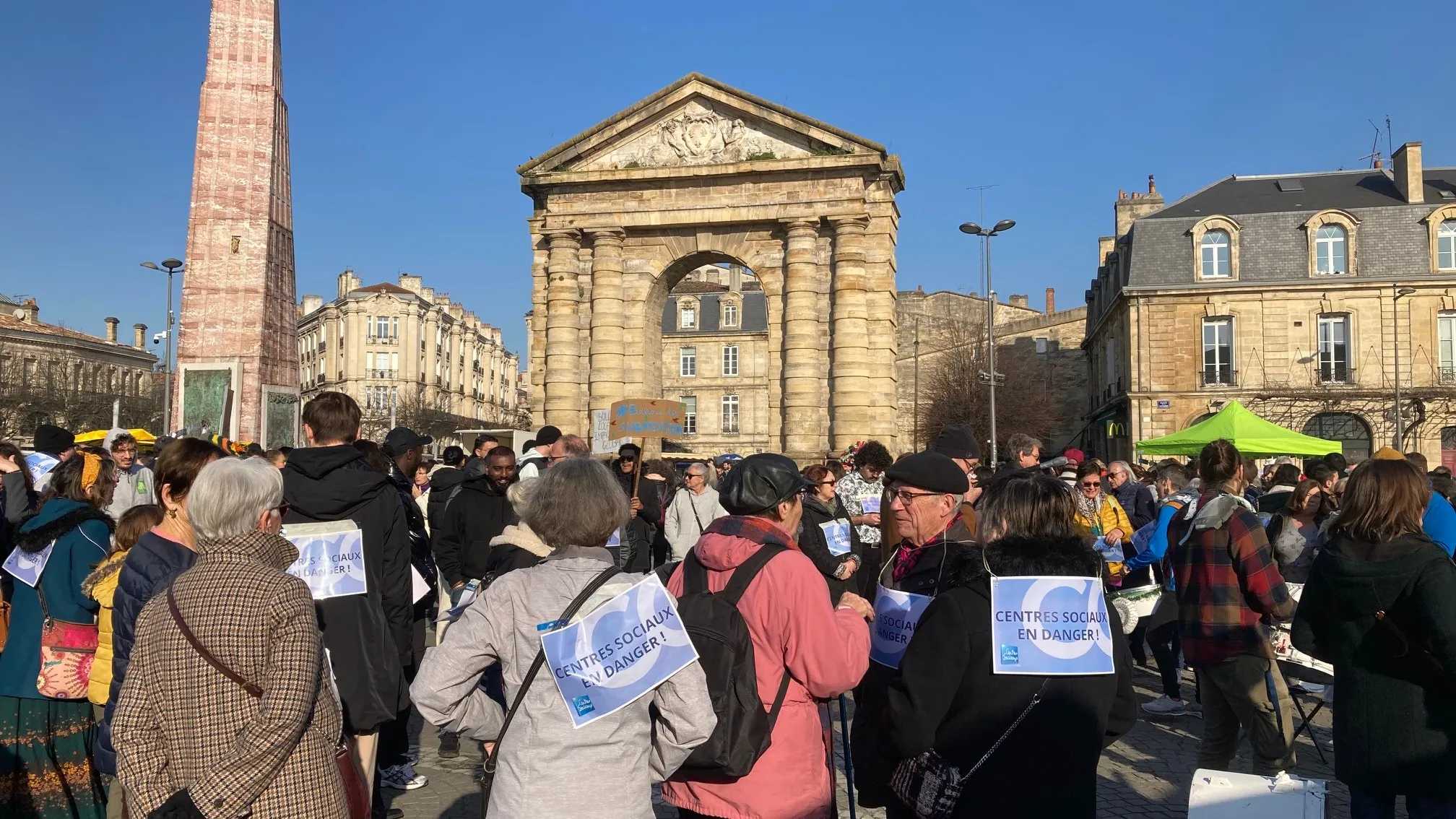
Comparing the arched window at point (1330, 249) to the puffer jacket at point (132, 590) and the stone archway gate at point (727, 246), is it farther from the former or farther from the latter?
the puffer jacket at point (132, 590)

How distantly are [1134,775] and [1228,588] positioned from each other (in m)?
1.95

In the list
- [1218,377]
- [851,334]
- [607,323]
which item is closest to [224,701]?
[851,334]

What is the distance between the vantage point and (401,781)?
6629mm

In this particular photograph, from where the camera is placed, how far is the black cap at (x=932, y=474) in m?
4.13

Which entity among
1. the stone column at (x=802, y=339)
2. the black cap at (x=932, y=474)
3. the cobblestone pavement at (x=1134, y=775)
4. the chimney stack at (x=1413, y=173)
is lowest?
the cobblestone pavement at (x=1134, y=775)

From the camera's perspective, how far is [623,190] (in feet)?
88.0

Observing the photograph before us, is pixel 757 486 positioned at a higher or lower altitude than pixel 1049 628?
higher

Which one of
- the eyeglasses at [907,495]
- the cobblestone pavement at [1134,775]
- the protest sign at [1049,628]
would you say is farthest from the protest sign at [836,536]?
the protest sign at [1049,628]

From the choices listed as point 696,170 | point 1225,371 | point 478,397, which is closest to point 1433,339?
point 1225,371

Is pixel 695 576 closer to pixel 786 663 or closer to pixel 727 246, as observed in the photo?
pixel 786 663

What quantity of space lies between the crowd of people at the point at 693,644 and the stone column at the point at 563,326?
21.6 metres

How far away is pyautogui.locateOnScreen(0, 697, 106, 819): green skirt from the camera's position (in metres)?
5.11

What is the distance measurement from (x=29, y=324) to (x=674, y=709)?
65891 mm

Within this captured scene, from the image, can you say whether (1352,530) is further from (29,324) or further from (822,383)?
(29,324)
